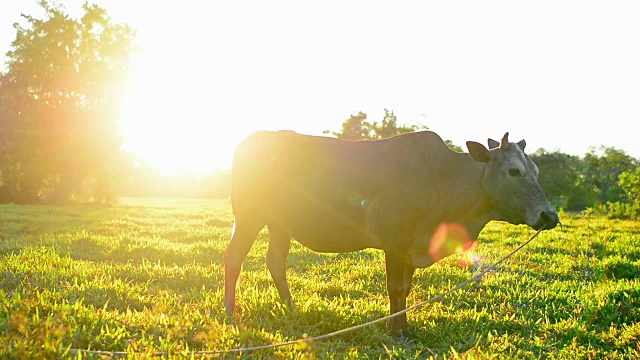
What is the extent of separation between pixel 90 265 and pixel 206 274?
1988 mm

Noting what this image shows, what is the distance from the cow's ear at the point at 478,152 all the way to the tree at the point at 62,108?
26.6m

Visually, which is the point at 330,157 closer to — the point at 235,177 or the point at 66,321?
the point at 235,177

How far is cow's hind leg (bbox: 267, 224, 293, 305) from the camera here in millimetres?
5832

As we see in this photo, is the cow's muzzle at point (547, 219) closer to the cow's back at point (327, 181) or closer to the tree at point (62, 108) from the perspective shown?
the cow's back at point (327, 181)

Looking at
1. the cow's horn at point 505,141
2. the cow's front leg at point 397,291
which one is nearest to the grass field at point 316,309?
the cow's front leg at point 397,291

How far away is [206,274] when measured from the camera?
7.17 meters

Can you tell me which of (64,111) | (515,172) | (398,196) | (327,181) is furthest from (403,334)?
(64,111)

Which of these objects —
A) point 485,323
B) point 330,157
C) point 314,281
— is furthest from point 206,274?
point 485,323

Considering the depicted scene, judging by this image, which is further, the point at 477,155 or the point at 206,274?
the point at 206,274

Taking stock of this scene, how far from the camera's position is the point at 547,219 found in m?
4.55

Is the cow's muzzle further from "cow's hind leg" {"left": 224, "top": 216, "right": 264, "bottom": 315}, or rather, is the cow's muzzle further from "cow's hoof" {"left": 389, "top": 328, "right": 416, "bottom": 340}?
"cow's hind leg" {"left": 224, "top": 216, "right": 264, "bottom": 315}

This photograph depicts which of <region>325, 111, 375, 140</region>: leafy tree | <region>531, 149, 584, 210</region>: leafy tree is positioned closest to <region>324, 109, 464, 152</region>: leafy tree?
<region>325, 111, 375, 140</region>: leafy tree

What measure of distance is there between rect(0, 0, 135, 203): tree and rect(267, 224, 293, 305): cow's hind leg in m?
24.5

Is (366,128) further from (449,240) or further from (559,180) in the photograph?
(449,240)
